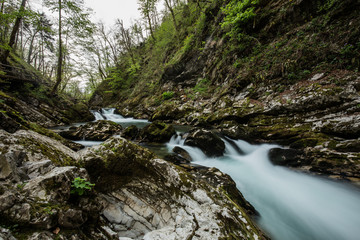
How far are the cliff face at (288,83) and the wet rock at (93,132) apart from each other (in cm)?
520

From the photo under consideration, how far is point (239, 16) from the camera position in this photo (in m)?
8.95

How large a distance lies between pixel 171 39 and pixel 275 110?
59.1 feet

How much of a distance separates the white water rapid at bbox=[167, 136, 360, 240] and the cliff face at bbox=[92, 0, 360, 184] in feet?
1.78

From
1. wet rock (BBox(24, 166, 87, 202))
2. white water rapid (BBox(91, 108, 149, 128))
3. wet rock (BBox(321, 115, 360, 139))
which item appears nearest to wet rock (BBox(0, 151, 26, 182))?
wet rock (BBox(24, 166, 87, 202))

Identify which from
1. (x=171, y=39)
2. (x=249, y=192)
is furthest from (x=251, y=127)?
(x=171, y=39)

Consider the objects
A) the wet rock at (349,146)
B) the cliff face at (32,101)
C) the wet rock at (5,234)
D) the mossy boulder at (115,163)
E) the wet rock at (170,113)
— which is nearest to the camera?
the wet rock at (5,234)

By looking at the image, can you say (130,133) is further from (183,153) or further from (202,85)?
(202,85)

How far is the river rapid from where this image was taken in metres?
2.96

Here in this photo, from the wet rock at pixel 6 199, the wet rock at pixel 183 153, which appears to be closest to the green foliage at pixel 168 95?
the wet rock at pixel 183 153

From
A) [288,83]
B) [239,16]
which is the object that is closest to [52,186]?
[288,83]

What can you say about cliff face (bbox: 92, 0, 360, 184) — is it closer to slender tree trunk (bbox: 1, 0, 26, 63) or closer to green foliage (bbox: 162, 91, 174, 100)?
green foliage (bbox: 162, 91, 174, 100)

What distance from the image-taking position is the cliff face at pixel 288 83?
14.7 ft

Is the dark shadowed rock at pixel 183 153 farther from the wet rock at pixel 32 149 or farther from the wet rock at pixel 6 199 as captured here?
the wet rock at pixel 6 199

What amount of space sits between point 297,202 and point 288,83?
5.79 m
